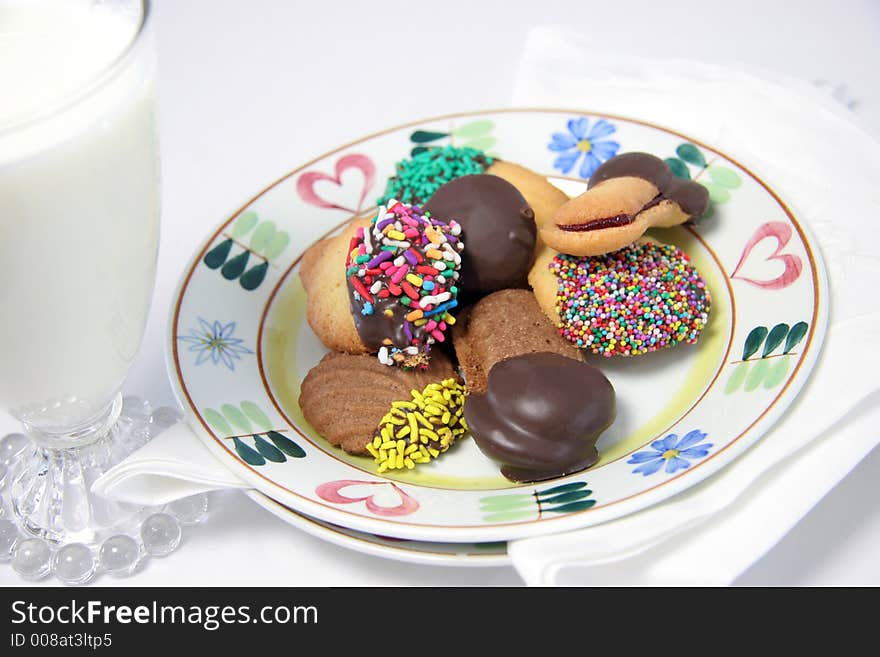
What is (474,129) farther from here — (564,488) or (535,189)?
(564,488)

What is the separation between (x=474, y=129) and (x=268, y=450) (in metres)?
0.95

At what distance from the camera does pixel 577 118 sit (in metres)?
2.21

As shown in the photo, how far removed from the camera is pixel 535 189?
196cm

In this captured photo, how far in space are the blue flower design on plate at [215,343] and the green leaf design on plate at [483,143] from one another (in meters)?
0.68

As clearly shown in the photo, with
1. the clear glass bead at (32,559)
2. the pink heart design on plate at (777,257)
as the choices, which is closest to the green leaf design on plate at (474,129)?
the pink heart design on plate at (777,257)

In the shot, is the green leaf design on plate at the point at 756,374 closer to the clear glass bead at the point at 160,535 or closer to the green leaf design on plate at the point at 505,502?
the green leaf design on plate at the point at 505,502

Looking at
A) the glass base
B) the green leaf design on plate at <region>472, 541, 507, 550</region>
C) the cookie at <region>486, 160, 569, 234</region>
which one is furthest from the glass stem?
the cookie at <region>486, 160, 569, 234</region>

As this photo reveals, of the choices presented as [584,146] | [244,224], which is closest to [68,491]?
[244,224]

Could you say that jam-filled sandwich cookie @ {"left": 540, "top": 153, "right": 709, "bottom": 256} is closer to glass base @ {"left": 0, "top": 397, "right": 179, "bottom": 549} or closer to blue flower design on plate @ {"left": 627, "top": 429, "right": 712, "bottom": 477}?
blue flower design on plate @ {"left": 627, "top": 429, "right": 712, "bottom": 477}

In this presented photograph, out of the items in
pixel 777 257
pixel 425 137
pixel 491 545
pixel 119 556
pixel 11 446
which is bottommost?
pixel 11 446

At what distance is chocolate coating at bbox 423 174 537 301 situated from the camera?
5.79 feet
